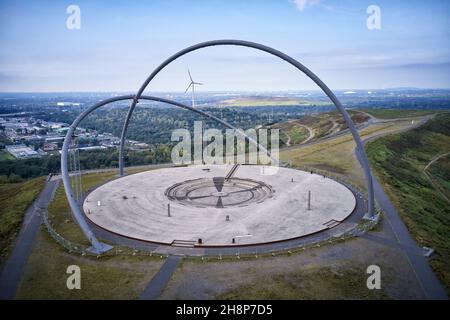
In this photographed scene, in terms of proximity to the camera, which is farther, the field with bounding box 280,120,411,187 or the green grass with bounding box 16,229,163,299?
the field with bounding box 280,120,411,187

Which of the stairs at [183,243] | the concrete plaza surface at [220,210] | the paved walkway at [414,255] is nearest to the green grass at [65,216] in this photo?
the concrete plaza surface at [220,210]

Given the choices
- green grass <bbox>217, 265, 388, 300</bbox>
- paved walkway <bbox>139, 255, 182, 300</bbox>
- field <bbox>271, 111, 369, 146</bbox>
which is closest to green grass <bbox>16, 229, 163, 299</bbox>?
paved walkway <bbox>139, 255, 182, 300</bbox>

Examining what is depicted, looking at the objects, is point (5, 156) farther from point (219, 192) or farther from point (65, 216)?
point (219, 192)

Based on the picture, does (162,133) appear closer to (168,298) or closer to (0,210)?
(0,210)

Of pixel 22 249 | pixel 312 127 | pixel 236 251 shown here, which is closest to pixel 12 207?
pixel 22 249

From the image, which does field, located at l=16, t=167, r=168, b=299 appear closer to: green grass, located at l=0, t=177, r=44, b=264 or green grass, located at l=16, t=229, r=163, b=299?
green grass, located at l=16, t=229, r=163, b=299

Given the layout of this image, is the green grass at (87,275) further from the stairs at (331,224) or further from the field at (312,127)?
the field at (312,127)
